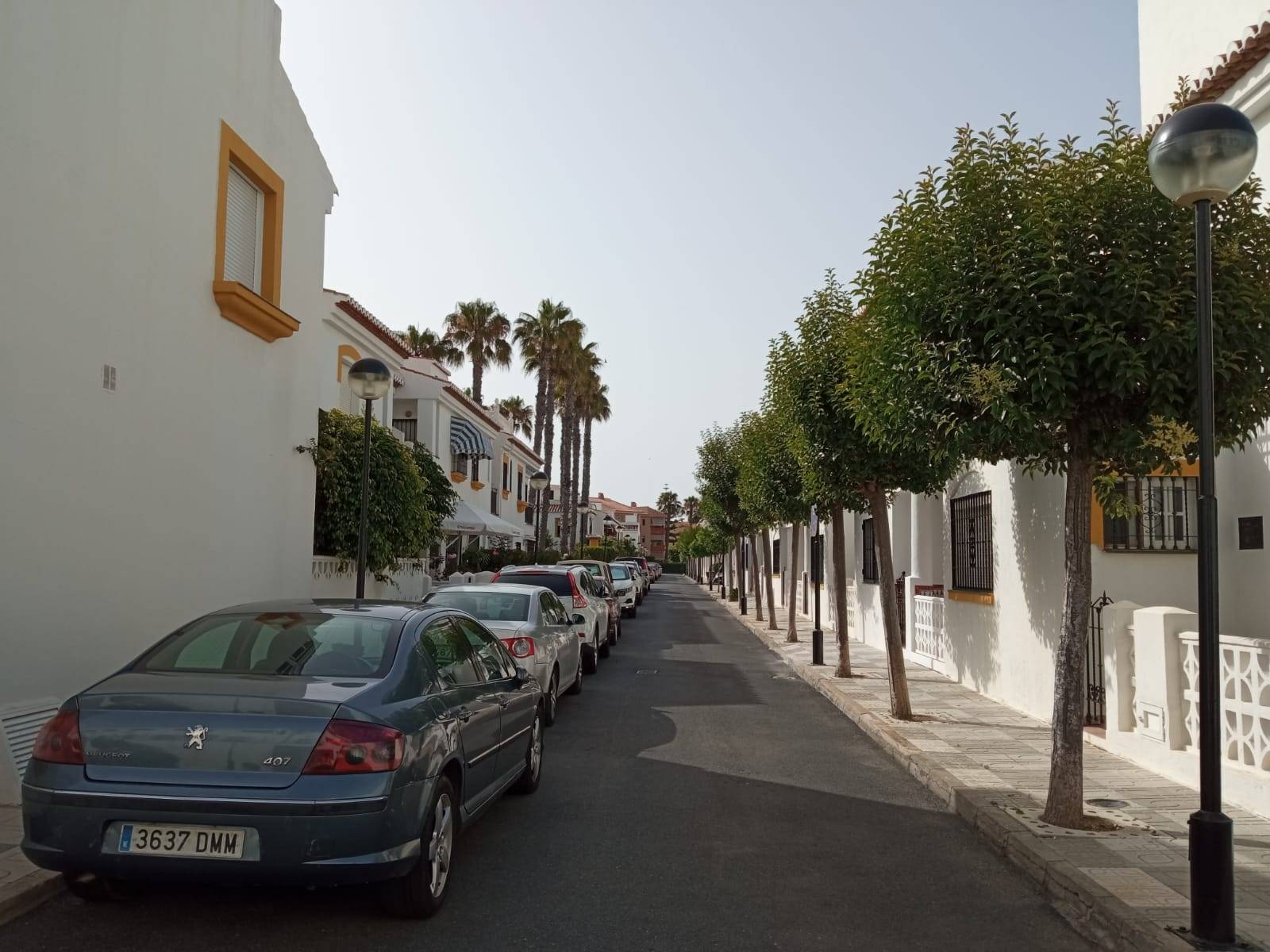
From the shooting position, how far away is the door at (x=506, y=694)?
655 centimetres

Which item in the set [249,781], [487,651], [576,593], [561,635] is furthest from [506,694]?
[576,593]

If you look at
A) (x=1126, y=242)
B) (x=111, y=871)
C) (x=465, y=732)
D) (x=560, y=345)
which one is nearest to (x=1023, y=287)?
(x=1126, y=242)

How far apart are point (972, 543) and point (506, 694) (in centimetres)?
902

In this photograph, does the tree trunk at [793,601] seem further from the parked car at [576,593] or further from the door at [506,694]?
the door at [506,694]

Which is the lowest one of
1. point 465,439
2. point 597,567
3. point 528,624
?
point 528,624

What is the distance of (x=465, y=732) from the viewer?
5605mm

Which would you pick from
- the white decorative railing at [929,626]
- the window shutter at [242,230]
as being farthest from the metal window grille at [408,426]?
the window shutter at [242,230]

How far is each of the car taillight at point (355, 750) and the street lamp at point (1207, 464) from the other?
363 cm

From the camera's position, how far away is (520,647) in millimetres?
10828

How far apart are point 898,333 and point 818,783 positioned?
3722mm

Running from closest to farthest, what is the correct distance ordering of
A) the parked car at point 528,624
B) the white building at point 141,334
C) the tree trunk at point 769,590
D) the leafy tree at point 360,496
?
1. the white building at point 141,334
2. the parked car at point 528,624
3. the leafy tree at point 360,496
4. the tree trunk at point 769,590

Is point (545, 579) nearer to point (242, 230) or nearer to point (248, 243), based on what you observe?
point (248, 243)

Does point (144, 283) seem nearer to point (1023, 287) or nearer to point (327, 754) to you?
point (327, 754)

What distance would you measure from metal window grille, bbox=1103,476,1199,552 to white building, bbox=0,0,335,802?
30.5 feet
